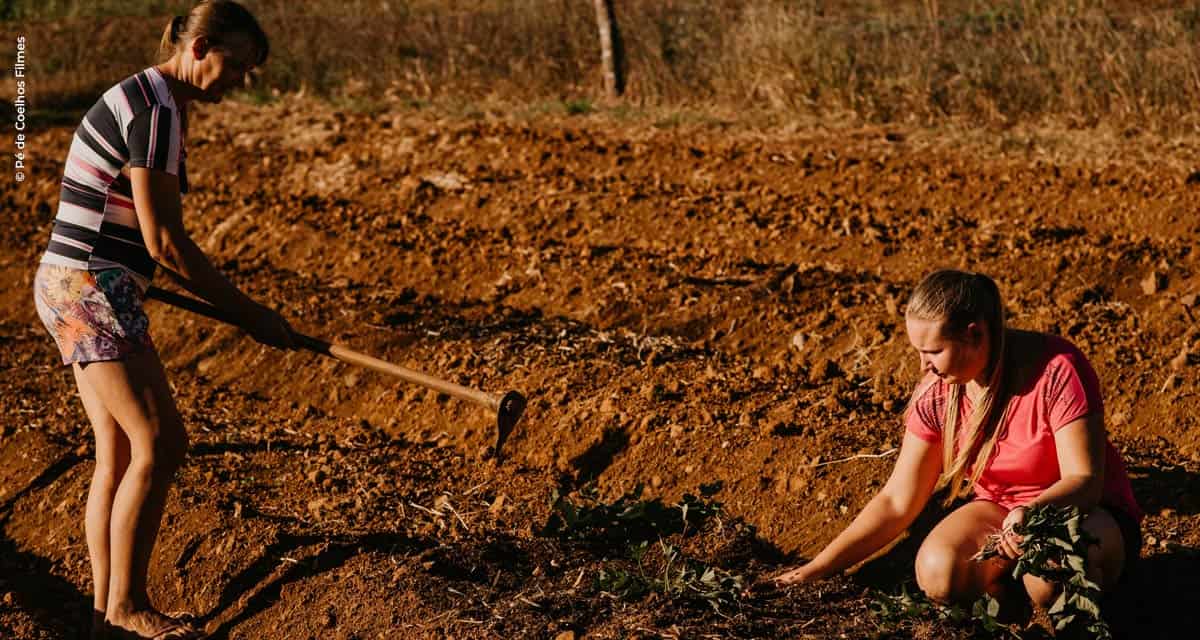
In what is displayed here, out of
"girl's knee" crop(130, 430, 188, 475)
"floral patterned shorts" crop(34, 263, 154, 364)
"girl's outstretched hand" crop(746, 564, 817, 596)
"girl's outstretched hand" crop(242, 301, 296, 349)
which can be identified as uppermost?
"floral patterned shorts" crop(34, 263, 154, 364)

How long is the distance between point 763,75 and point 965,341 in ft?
21.6

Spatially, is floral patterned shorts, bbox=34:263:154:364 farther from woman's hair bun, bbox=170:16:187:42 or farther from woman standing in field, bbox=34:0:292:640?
woman's hair bun, bbox=170:16:187:42

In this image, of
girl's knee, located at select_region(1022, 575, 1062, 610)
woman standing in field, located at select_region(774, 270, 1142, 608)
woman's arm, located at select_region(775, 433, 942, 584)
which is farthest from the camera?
woman's arm, located at select_region(775, 433, 942, 584)

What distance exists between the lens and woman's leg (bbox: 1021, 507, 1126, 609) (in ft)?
11.2

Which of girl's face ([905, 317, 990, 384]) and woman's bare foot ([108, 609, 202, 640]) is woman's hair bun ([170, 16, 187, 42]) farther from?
girl's face ([905, 317, 990, 384])

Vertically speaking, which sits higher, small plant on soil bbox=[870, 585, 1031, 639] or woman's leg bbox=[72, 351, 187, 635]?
woman's leg bbox=[72, 351, 187, 635]

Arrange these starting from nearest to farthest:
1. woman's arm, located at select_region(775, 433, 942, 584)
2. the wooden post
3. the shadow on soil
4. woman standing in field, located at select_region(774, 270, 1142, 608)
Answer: woman standing in field, located at select_region(774, 270, 1142, 608)
woman's arm, located at select_region(775, 433, 942, 584)
the shadow on soil
the wooden post

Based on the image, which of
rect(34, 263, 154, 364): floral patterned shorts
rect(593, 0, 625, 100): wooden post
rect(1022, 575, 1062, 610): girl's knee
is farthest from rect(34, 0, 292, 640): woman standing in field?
rect(593, 0, 625, 100): wooden post

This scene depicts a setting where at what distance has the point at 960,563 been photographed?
349cm

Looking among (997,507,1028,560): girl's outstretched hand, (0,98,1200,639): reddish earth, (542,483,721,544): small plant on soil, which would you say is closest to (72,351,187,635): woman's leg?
(0,98,1200,639): reddish earth

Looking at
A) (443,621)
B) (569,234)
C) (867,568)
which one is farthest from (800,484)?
(569,234)

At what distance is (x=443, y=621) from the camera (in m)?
3.63

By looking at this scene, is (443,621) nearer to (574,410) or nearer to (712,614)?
(712,614)

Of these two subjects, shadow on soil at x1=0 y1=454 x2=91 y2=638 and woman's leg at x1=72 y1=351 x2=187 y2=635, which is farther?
shadow on soil at x1=0 y1=454 x2=91 y2=638
